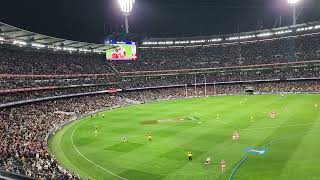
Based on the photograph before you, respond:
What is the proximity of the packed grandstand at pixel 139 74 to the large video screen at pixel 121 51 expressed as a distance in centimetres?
484

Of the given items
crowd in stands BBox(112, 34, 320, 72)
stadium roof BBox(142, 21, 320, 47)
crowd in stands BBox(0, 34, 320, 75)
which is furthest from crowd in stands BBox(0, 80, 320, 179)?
stadium roof BBox(142, 21, 320, 47)

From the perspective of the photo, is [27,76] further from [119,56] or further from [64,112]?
[119,56]

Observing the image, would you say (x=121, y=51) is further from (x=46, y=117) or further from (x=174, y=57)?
(x=46, y=117)

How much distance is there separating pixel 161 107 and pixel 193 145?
38365 mm

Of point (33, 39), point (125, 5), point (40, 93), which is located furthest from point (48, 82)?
point (125, 5)

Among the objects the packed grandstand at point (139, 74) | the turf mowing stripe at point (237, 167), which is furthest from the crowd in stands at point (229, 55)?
the turf mowing stripe at point (237, 167)

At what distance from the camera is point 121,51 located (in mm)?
98438

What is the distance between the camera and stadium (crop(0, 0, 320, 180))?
29.8 meters

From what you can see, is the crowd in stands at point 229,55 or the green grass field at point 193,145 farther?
the crowd in stands at point 229,55

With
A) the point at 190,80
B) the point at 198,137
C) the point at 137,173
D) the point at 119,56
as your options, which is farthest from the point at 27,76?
the point at 190,80

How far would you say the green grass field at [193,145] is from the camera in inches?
1106

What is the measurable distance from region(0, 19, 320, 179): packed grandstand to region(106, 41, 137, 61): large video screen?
15.9 ft

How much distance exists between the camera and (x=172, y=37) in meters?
133

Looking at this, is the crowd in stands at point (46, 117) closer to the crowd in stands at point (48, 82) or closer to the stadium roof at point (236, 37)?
the crowd in stands at point (48, 82)
